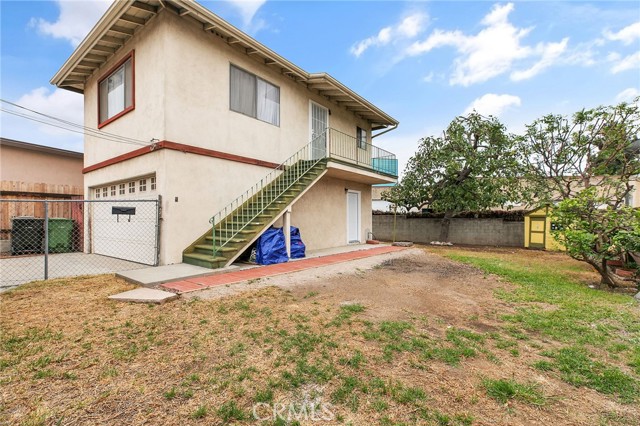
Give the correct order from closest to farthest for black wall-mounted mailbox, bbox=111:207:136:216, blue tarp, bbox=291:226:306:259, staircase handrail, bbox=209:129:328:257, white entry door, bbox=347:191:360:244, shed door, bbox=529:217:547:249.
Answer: staircase handrail, bbox=209:129:328:257
black wall-mounted mailbox, bbox=111:207:136:216
blue tarp, bbox=291:226:306:259
white entry door, bbox=347:191:360:244
shed door, bbox=529:217:547:249

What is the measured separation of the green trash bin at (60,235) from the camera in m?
9.40

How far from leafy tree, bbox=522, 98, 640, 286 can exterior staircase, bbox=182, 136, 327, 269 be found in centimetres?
645

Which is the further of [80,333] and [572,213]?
[572,213]

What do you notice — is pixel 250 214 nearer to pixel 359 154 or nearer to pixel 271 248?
pixel 271 248

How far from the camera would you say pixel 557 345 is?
3.24 metres

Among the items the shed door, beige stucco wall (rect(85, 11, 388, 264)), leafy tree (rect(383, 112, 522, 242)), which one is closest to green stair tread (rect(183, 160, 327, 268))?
beige stucco wall (rect(85, 11, 388, 264))

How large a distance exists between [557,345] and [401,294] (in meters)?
2.33

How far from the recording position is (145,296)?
4.69 meters

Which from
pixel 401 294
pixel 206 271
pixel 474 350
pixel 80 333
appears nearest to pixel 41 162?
pixel 206 271

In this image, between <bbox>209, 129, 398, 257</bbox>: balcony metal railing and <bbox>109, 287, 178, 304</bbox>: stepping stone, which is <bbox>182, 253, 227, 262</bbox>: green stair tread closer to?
<bbox>209, 129, 398, 257</bbox>: balcony metal railing

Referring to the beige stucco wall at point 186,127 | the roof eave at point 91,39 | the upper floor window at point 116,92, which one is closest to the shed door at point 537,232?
the beige stucco wall at point 186,127

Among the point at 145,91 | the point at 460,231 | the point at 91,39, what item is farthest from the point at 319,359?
the point at 460,231

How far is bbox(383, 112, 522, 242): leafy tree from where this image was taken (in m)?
13.3

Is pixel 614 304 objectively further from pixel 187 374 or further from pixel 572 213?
pixel 187 374
